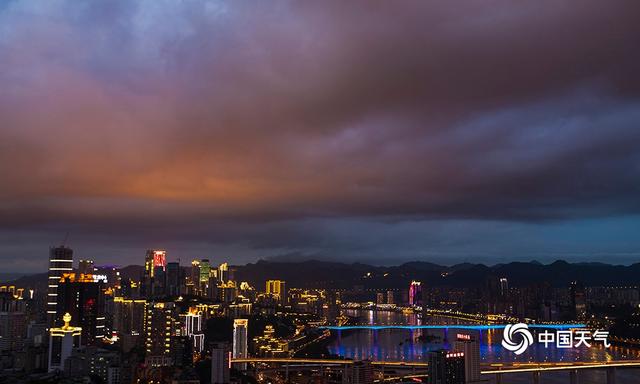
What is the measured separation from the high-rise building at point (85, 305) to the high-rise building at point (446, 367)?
56.7 feet

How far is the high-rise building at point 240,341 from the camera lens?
83.3 ft

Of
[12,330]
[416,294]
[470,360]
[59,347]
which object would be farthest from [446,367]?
[416,294]

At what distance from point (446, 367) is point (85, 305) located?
18.7 metres

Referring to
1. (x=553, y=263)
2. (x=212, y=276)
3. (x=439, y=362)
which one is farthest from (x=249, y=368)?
(x=553, y=263)

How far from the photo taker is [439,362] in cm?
1606

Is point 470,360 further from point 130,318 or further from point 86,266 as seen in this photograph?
point 86,266

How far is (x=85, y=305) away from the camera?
28453mm

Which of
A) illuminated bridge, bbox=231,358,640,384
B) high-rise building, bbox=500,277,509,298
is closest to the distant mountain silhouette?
high-rise building, bbox=500,277,509,298

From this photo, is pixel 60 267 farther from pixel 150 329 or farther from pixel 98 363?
pixel 98 363

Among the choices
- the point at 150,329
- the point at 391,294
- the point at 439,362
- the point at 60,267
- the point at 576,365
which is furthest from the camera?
the point at 391,294

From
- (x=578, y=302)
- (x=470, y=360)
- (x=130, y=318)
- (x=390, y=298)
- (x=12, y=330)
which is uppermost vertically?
(x=578, y=302)

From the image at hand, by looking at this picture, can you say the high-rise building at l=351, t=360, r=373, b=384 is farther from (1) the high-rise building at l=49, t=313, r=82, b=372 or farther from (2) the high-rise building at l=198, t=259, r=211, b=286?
(2) the high-rise building at l=198, t=259, r=211, b=286

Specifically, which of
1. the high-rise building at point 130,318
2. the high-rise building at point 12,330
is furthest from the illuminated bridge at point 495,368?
the high-rise building at point 12,330

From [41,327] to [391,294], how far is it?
133 ft
